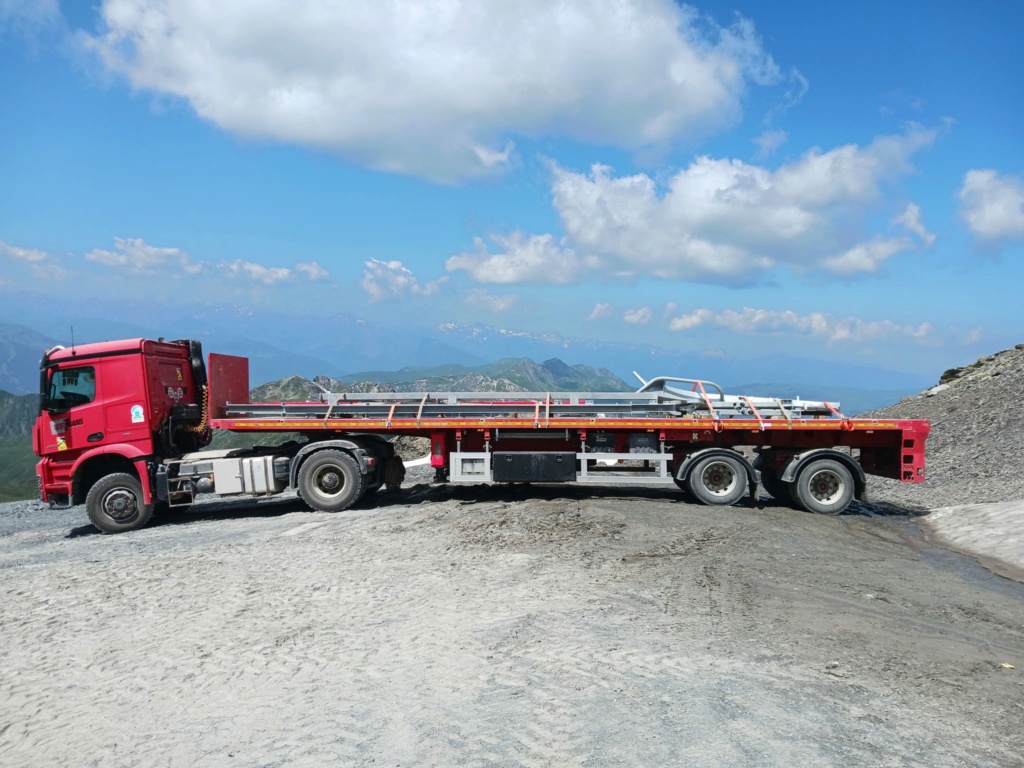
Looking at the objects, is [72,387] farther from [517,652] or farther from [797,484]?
[797,484]

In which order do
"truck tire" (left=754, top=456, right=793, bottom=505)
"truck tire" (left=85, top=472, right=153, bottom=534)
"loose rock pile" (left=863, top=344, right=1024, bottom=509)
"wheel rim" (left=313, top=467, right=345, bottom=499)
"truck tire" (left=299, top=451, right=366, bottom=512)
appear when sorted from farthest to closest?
"loose rock pile" (left=863, top=344, right=1024, bottom=509) → "wheel rim" (left=313, top=467, right=345, bottom=499) → "truck tire" (left=299, top=451, right=366, bottom=512) → "truck tire" (left=754, top=456, right=793, bottom=505) → "truck tire" (left=85, top=472, right=153, bottom=534)

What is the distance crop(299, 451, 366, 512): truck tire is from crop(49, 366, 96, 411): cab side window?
13.0 ft

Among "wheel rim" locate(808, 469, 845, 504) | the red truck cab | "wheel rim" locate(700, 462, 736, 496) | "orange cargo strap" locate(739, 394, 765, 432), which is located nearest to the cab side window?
the red truck cab

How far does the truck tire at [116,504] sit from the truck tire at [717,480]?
9899 mm

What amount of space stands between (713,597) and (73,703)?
5762 mm

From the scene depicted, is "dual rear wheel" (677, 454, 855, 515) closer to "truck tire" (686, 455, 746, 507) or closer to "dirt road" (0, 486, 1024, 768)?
"truck tire" (686, 455, 746, 507)

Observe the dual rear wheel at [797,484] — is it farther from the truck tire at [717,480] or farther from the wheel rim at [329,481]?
the wheel rim at [329,481]

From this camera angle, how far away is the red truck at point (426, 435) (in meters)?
13.0

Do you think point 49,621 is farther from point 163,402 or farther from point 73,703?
point 163,402

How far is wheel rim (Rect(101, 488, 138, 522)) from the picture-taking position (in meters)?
13.2

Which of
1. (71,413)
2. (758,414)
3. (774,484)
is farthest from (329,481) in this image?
(774,484)

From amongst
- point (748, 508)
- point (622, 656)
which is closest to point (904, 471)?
point (748, 508)

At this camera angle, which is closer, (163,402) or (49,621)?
(49,621)

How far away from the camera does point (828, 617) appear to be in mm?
6938
